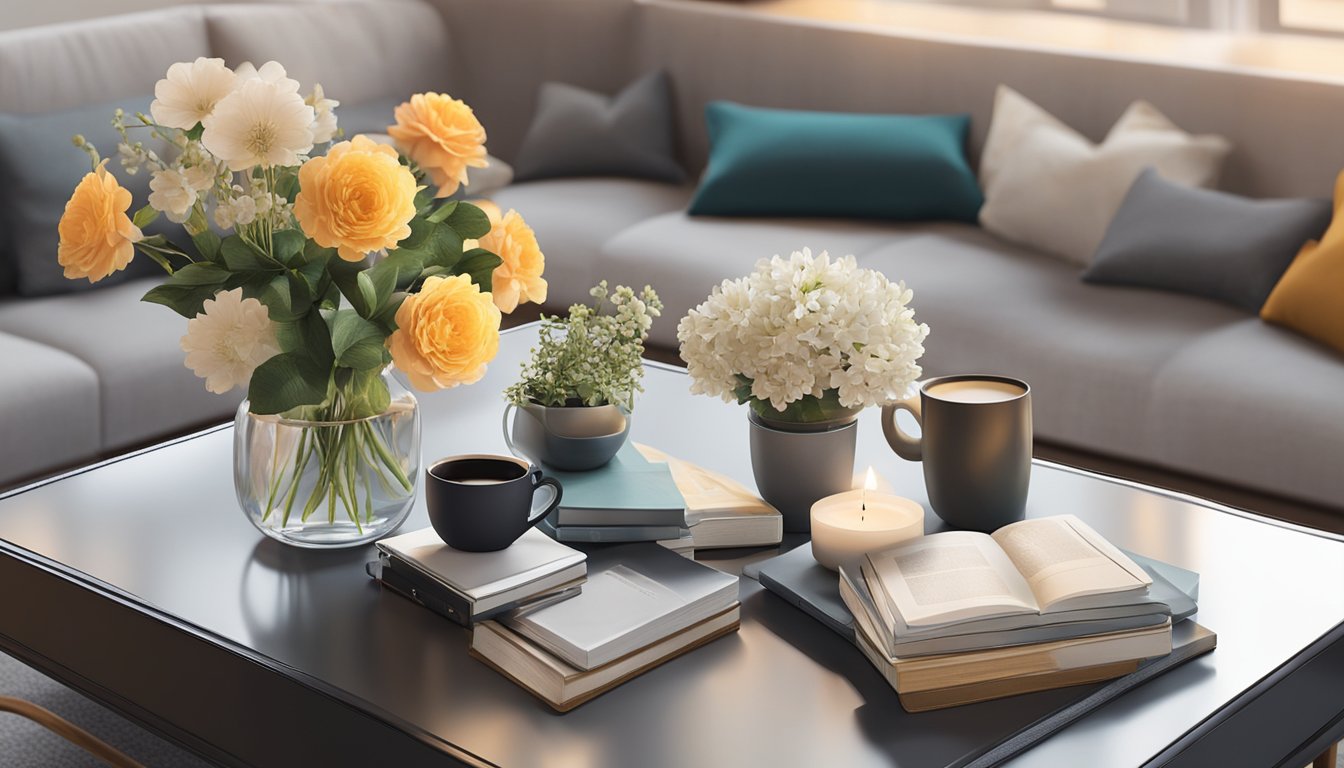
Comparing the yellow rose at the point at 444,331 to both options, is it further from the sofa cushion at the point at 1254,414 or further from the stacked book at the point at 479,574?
the sofa cushion at the point at 1254,414

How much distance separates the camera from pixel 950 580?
1338 millimetres

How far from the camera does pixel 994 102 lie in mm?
3348

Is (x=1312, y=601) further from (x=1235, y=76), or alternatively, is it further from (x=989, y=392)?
(x=1235, y=76)

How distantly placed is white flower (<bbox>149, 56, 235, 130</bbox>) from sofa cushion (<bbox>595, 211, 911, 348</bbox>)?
66.6 inches

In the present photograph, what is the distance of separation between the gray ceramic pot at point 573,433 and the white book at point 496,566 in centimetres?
18

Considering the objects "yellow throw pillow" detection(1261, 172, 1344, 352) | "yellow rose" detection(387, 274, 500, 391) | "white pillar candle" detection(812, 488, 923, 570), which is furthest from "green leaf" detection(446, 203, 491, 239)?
"yellow throw pillow" detection(1261, 172, 1344, 352)

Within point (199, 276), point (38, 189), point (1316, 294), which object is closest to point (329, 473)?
point (199, 276)

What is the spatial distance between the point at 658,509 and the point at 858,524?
0.72 ft

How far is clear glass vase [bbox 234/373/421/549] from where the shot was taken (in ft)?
5.01

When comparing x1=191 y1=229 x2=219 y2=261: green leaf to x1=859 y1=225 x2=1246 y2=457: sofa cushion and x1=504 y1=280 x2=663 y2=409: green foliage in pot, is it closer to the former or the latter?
x1=504 y1=280 x2=663 y2=409: green foliage in pot

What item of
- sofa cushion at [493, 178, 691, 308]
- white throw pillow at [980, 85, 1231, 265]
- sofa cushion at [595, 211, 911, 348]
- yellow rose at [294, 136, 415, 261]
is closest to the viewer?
yellow rose at [294, 136, 415, 261]

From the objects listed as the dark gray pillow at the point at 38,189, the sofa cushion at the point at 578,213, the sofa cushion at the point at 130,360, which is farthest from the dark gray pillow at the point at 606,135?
the sofa cushion at the point at 130,360

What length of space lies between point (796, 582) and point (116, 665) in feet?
2.45

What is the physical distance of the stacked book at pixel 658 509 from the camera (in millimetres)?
1538
